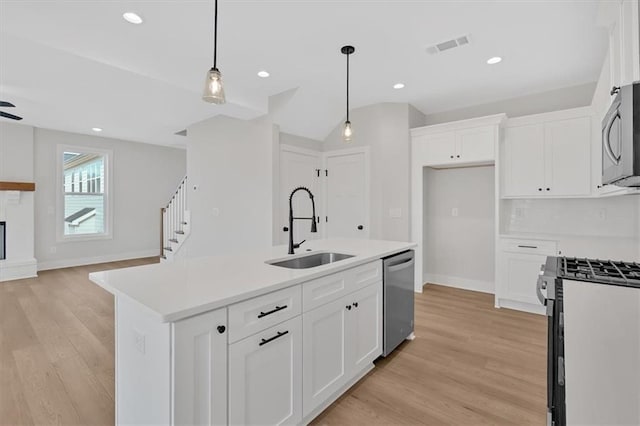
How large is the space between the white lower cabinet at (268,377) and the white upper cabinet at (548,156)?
350 centimetres

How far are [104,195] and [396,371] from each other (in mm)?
6973

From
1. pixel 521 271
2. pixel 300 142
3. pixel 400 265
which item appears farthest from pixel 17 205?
pixel 521 271

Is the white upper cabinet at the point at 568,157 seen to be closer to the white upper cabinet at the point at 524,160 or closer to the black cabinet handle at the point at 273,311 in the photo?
the white upper cabinet at the point at 524,160

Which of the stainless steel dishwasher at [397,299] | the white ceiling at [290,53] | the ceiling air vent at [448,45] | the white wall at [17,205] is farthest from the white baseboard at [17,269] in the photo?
the ceiling air vent at [448,45]

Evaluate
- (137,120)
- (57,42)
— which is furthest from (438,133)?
(137,120)

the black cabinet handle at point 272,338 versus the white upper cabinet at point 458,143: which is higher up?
the white upper cabinet at point 458,143

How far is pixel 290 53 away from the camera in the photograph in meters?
3.11

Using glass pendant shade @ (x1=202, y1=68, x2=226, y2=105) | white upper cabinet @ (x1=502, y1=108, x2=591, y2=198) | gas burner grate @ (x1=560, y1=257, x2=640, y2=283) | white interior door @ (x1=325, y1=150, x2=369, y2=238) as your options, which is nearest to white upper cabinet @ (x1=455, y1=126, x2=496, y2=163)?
white upper cabinet @ (x1=502, y1=108, x2=591, y2=198)

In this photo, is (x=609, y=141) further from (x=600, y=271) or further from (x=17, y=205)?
(x=17, y=205)

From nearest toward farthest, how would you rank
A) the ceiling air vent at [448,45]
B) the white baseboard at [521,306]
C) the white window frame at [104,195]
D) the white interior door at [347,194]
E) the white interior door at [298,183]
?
the ceiling air vent at [448,45] → the white baseboard at [521,306] → the white interior door at [298,183] → the white interior door at [347,194] → the white window frame at [104,195]

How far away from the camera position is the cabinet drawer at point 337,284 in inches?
68.6

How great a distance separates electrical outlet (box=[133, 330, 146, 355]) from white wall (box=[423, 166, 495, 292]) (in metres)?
4.10

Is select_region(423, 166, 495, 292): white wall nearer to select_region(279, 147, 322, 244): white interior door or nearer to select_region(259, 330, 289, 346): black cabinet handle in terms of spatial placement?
select_region(279, 147, 322, 244): white interior door

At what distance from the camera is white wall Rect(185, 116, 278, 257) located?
4.53 meters
